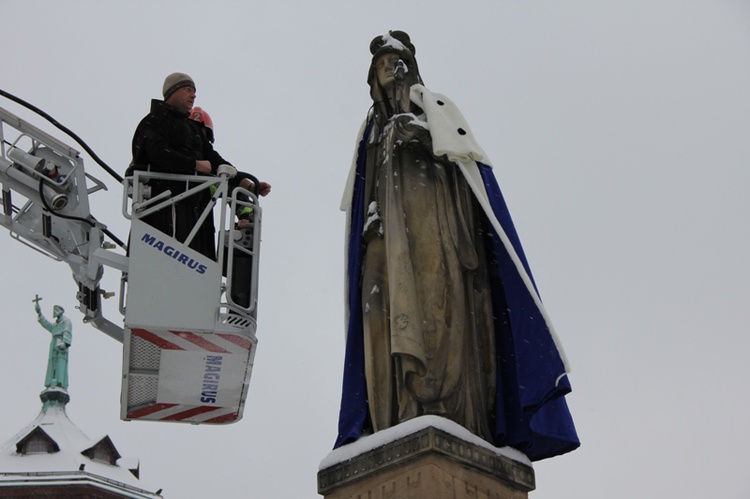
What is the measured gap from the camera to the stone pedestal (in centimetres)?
1192

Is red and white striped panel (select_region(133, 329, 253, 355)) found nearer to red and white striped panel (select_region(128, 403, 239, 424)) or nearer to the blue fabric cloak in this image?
red and white striped panel (select_region(128, 403, 239, 424))

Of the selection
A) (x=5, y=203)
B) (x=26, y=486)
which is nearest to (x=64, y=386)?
(x=26, y=486)

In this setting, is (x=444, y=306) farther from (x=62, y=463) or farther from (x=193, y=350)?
(x=62, y=463)

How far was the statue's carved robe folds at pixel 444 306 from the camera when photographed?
1259 cm

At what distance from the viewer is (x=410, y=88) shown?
1412 centimetres

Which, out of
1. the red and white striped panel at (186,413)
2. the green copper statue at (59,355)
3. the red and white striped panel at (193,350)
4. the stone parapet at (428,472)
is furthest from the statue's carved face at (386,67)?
the green copper statue at (59,355)

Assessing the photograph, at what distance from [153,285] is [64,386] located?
128ft

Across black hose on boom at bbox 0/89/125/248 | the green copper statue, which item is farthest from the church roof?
black hose on boom at bbox 0/89/125/248

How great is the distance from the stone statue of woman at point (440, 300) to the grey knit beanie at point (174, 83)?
1767mm

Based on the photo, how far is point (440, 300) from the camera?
12844 mm

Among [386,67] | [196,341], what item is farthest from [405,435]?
[386,67]

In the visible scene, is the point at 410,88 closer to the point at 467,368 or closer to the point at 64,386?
the point at 467,368

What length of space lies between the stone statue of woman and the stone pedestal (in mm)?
299

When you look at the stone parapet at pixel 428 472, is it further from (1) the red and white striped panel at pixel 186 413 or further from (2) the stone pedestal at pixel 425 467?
(1) the red and white striped panel at pixel 186 413
